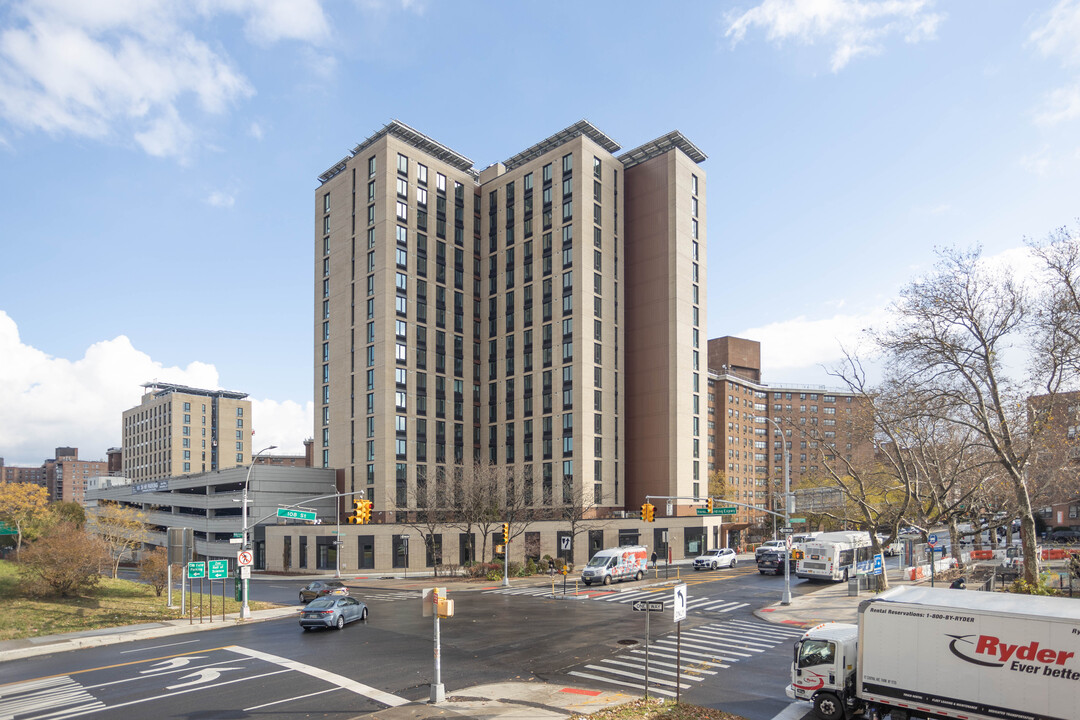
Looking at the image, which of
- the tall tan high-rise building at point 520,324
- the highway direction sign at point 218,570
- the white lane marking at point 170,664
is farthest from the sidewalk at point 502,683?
the tall tan high-rise building at point 520,324

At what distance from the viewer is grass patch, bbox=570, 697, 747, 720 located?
1553cm

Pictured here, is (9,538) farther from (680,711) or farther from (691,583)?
(680,711)

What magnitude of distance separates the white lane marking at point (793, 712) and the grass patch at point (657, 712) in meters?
1.26

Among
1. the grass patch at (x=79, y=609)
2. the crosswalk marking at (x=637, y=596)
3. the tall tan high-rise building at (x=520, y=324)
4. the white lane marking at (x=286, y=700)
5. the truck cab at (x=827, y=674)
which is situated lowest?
the crosswalk marking at (x=637, y=596)

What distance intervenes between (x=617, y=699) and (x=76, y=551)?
31780 millimetres

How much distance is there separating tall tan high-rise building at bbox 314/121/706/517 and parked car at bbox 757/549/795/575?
75.5 feet

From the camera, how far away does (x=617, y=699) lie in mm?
17703

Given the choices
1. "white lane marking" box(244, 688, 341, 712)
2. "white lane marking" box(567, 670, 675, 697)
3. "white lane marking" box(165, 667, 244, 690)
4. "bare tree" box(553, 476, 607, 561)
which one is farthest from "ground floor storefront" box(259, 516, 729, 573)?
"white lane marking" box(244, 688, 341, 712)

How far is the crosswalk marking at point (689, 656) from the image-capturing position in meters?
20.2

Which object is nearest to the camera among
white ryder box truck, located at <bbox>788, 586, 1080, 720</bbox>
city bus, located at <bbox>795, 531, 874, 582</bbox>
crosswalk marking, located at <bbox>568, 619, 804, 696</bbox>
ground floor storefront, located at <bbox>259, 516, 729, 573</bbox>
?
white ryder box truck, located at <bbox>788, 586, 1080, 720</bbox>

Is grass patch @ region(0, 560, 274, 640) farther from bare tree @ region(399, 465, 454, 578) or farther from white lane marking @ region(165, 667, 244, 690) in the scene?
bare tree @ region(399, 465, 454, 578)

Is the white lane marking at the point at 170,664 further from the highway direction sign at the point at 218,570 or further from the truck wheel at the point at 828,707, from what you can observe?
the truck wheel at the point at 828,707

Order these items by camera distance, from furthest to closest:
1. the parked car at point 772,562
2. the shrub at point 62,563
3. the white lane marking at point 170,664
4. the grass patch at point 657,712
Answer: the parked car at point 772,562, the shrub at point 62,563, the white lane marking at point 170,664, the grass patch at point 657,712

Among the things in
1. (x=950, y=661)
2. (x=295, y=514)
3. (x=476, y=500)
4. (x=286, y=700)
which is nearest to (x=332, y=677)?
(x=286, y=700)
